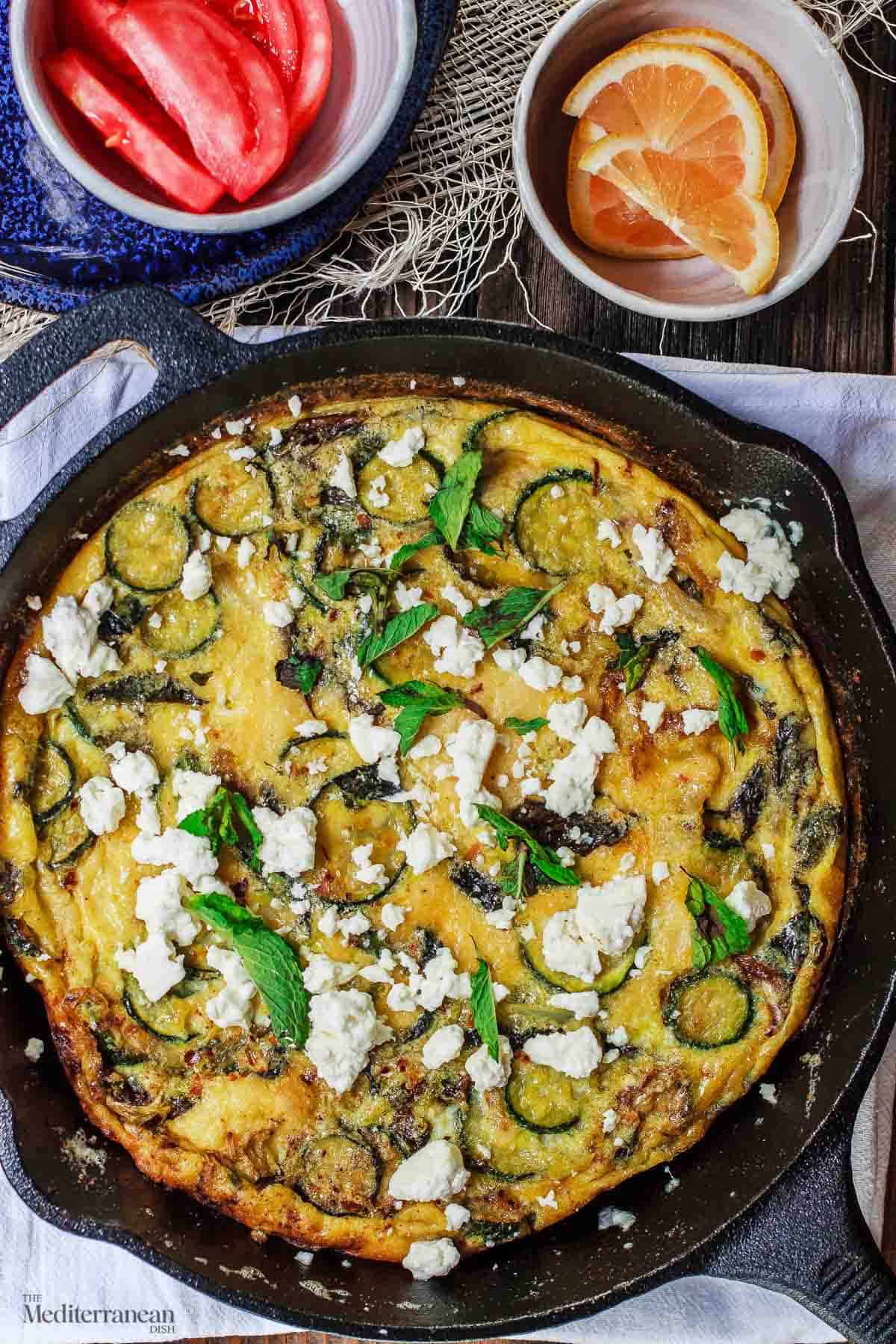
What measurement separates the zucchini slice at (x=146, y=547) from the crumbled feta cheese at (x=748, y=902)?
4.46ft

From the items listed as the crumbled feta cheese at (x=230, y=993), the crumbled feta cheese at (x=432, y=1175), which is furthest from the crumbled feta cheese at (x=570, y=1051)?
the crumbled feta cheese at (x=230, y=993)

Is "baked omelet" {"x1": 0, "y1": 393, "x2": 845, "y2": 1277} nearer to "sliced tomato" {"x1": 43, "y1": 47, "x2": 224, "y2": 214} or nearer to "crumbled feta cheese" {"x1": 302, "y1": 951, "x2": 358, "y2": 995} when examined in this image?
"crumbled feta cheese" {"x1": 302, "y1": 951, "x2": 358, "y2": 995}

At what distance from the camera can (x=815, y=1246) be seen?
262cm

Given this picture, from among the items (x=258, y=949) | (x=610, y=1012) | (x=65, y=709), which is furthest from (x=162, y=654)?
(x=610, y=1012)

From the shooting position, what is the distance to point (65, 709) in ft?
8.93

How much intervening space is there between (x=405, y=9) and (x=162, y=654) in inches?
62.1

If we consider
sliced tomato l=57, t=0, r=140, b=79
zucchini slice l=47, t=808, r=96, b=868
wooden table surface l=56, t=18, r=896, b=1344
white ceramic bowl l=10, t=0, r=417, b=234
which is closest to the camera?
zucchini slice l=47, t=808, r=96, b=868

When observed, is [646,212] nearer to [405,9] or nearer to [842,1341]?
[405,9]

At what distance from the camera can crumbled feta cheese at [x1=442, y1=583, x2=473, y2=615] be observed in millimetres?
2693

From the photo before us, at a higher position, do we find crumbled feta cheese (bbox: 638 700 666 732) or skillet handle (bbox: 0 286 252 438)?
A: skillet handle (bbox: 0 286 252 438)

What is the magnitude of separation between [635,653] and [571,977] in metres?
0.71

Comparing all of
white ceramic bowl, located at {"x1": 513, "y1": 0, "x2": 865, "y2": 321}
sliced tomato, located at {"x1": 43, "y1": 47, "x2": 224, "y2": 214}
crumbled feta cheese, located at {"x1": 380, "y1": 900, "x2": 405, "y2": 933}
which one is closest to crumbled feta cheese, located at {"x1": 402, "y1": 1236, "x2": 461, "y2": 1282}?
crumbled feta cheese, located at {"x1": 380, "y1": 900, "x2": 405, "y2": 933}

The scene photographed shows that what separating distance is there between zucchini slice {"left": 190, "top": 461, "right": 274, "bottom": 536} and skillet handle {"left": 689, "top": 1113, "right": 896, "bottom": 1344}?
70.0 inches

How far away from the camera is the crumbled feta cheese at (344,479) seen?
268cm
